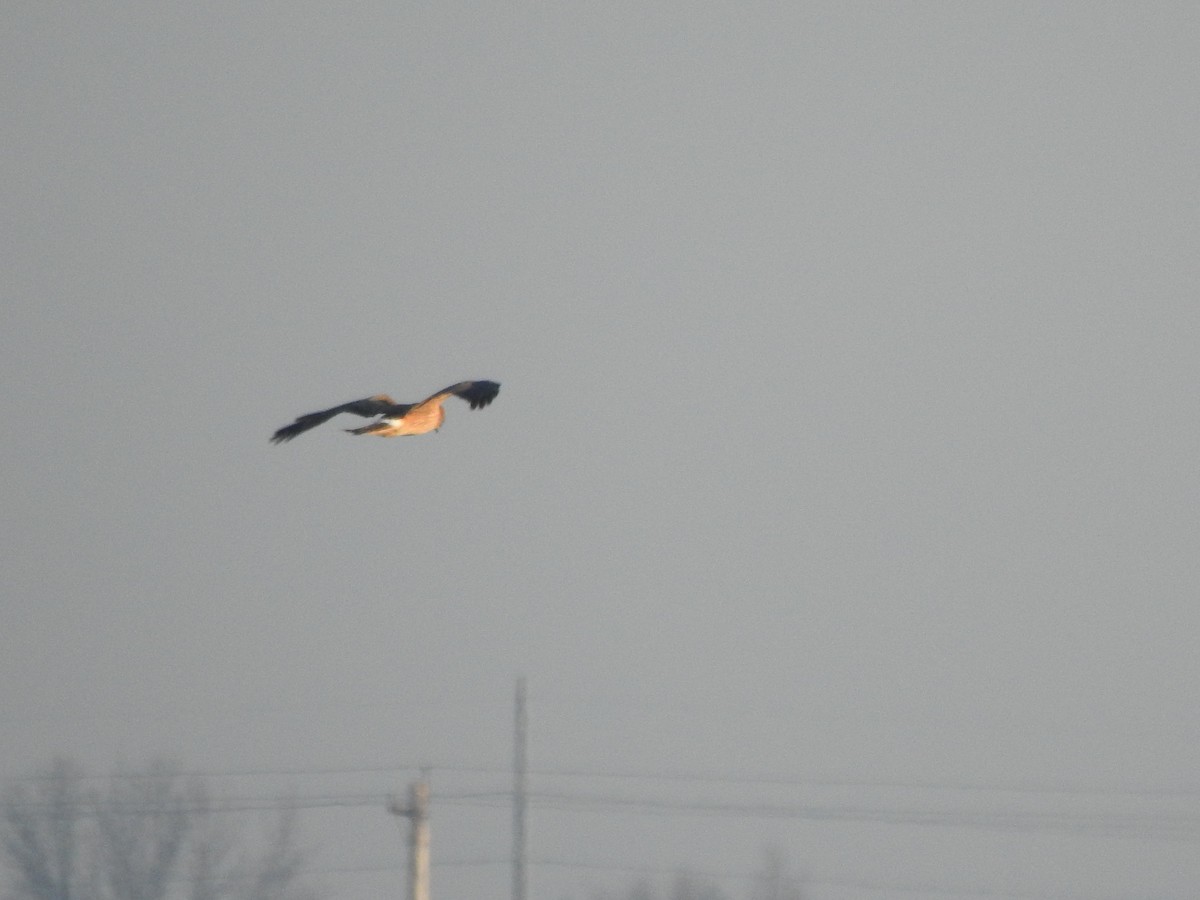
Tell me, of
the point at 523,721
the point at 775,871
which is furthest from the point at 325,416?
the point at 775,871

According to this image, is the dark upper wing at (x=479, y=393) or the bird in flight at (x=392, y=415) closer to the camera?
the bird in flight at (x=392, y=415)

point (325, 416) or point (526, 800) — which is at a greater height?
point (325, 416)

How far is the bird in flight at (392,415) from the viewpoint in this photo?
72.2ft

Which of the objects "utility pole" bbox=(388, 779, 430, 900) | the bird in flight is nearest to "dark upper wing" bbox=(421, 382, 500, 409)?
the bird in flight

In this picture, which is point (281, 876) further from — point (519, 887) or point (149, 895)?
point (519, 887)

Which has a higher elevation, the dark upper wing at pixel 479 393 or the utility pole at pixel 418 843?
the dark upper wing at pixel 479 393

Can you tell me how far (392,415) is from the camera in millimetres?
23359

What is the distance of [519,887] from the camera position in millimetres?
26641

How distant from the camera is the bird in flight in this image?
72.2 ft

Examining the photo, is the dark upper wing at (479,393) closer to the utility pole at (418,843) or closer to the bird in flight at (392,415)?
the bird in flight at (392,415)

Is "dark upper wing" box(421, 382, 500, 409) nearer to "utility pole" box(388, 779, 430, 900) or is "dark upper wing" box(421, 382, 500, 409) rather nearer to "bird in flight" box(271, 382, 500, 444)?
"bird in flight" box(271, 382, 500, 444)

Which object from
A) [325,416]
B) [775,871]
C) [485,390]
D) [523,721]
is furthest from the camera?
[775,871]

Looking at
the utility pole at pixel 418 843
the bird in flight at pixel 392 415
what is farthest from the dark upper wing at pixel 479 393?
the utility pole at pixel 418 843

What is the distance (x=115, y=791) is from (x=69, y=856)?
1.57 m
